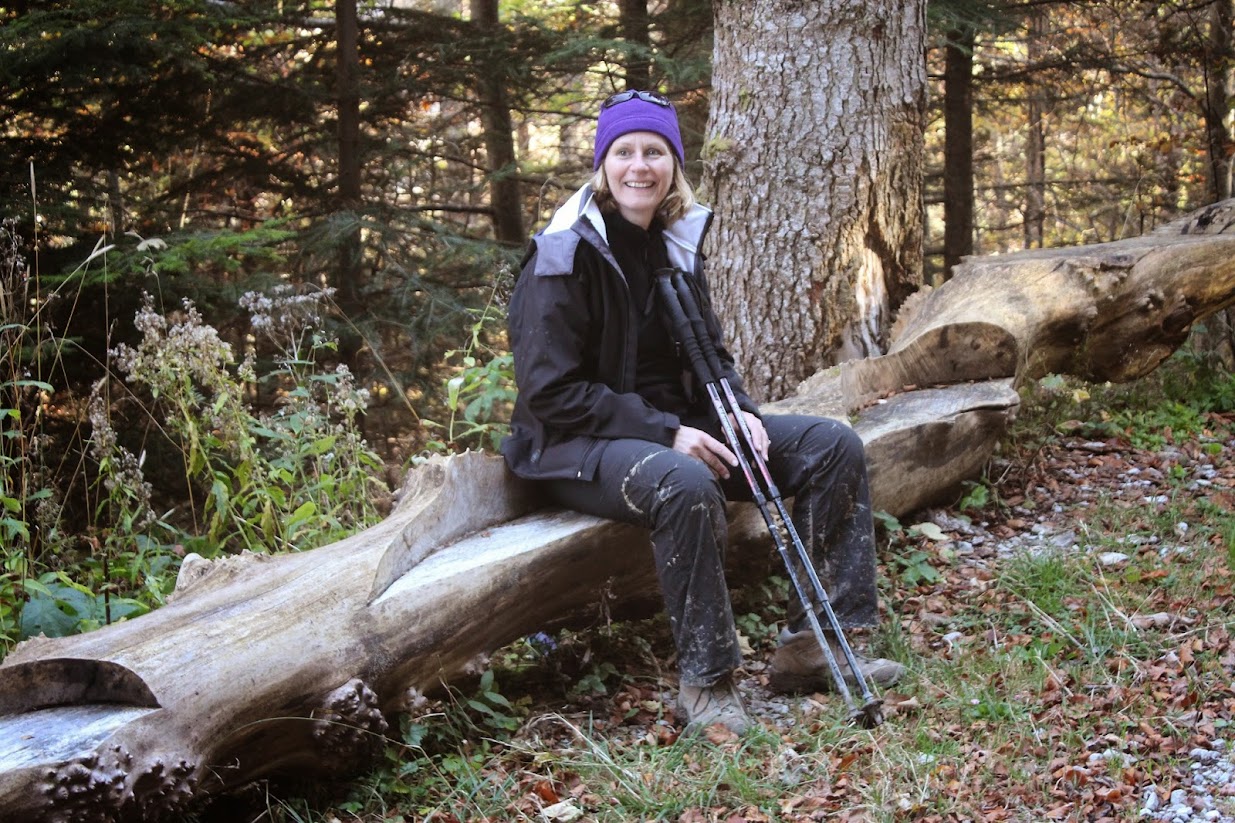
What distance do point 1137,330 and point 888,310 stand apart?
4.70 ft

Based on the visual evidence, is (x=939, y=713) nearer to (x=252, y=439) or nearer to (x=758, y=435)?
(x=758, y=435)

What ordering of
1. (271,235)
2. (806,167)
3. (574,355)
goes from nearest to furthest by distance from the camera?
(574,355) → (806,167) → (271,235)

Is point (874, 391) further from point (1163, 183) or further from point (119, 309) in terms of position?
point (1163, 183)

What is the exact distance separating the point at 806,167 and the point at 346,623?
148 inches

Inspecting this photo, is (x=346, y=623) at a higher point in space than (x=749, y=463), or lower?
lower

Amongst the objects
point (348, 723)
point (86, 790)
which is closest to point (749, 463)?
point (348, 723)

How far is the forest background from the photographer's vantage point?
4660 mm

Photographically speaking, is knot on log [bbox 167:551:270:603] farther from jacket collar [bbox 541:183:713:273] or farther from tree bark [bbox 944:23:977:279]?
tree bark [bbox 944:23:977:279]

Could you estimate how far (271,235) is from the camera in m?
6.66

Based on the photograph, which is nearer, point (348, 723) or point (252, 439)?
point (348, 723)

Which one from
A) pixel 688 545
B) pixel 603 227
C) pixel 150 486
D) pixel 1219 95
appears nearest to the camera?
pixel 688 545

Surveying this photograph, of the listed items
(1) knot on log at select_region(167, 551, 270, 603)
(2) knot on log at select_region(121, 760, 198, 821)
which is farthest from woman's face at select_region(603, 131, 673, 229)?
(2) knot on log at select_region(121, 760, 198, 821)

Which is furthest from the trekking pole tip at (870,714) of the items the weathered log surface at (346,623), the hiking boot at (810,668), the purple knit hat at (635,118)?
the purple knit hat at (635,118)

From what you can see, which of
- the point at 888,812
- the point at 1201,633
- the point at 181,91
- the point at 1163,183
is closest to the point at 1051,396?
the point at 1201,633
